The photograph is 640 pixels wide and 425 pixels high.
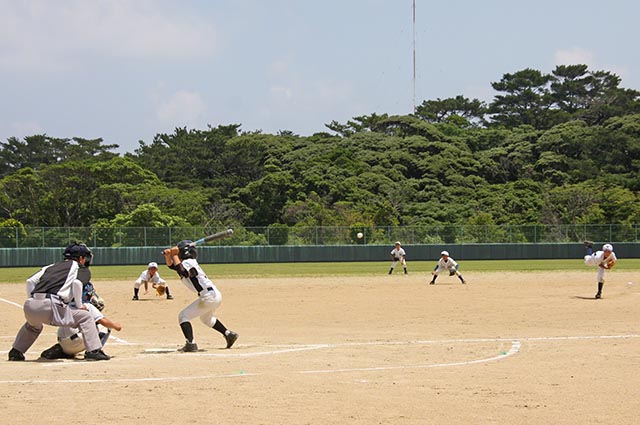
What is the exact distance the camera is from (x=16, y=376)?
10.4 metres

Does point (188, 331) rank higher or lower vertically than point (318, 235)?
lower

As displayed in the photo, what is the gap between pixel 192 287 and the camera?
13539mm

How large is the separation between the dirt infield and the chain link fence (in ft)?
109

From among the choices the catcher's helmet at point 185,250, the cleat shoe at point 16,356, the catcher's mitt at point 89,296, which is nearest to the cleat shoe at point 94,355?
the cleat shoe at point 16,356

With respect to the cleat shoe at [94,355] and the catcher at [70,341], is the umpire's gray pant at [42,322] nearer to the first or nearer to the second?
the cleat shoe at [94,355]

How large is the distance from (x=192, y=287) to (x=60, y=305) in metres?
2.38

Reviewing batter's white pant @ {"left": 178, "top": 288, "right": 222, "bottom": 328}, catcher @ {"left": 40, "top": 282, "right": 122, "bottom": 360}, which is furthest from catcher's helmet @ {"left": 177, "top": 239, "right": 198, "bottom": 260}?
catcher @ {"left": 40, "top": 282, "right": 122, "bottom": 360}

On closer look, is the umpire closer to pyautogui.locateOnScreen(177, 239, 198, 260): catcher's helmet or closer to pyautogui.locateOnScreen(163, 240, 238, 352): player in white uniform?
pyautogui.locateOnScreen(163, 240, 238, 352): player in white uniform

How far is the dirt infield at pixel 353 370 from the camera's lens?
8.19m

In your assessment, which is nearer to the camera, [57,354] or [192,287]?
[57,354]

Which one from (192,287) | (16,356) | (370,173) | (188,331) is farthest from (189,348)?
(370,173)

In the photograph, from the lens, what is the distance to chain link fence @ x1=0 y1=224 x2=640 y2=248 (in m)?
54.4

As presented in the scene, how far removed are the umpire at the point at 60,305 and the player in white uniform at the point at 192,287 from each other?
1.40 meters

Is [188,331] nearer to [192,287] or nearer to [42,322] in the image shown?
[192,287]
